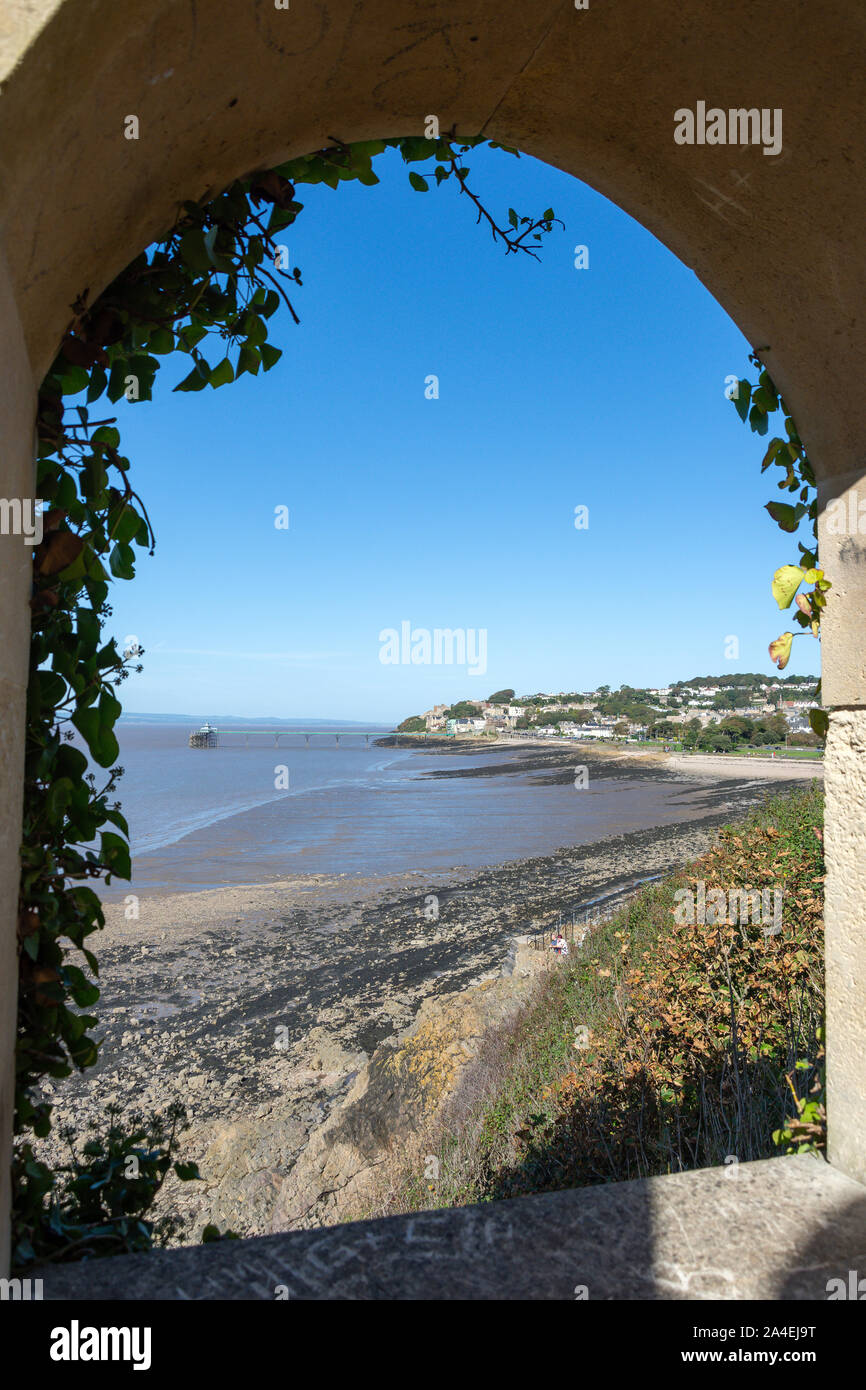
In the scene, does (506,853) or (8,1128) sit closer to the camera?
(8,1128)

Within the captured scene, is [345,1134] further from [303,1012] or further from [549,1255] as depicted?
[549,1255]

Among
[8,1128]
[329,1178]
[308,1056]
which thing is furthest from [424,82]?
[308,1056]

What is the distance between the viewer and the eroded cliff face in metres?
5.61

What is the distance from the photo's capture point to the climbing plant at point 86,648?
4.78 feet

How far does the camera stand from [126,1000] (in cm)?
1048

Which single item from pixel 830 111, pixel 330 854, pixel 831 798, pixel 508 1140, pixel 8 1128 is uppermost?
pixel 830 111

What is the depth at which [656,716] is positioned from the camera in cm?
9369

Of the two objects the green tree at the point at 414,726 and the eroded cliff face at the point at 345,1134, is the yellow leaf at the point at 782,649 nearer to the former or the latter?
the eroded cliff face at the point at 345,1134

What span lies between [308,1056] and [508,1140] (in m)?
3.69

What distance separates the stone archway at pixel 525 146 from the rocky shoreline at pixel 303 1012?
215 inches

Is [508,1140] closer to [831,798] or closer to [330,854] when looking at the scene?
[831,798]

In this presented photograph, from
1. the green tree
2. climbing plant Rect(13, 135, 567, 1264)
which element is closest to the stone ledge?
climbing plant Rect(13, 135, 567, 1264)
